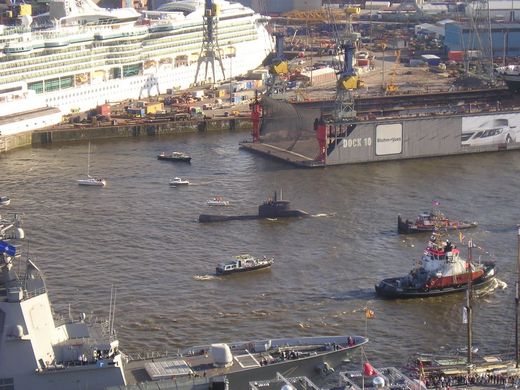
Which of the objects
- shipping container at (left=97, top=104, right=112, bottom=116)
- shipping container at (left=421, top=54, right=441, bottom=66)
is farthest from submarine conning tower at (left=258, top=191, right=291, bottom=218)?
shipping container at (left=421, top=54, right=441, bottom=66)

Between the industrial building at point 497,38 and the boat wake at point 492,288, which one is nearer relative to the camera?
the boat wake at point 492,288

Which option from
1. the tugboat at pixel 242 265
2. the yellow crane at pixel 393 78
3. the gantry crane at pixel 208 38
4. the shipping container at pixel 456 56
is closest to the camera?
the tugboat at pixel 242 265

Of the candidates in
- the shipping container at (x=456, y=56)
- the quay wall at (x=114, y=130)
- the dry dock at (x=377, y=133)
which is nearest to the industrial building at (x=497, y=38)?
the shipping container at (x=456, y=56)

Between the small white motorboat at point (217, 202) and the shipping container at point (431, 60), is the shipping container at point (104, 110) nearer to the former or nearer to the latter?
the small white motorboat at point (217, 202)

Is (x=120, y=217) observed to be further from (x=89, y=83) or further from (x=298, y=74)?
(x=298, y=74)

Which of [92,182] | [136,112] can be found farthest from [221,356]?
[136,112]

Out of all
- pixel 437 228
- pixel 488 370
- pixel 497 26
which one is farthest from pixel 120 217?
pixel 497 26

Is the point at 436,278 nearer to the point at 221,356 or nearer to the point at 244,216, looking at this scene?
the point at 244,216
